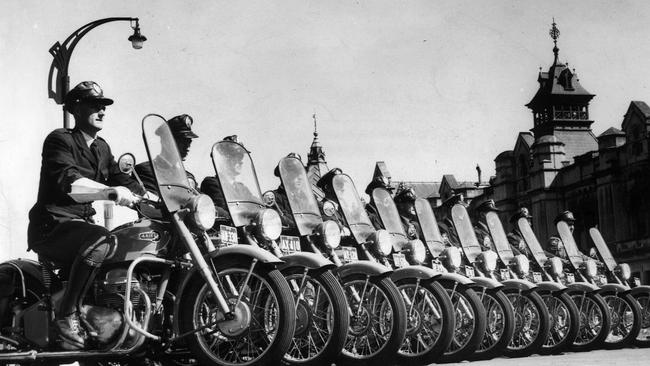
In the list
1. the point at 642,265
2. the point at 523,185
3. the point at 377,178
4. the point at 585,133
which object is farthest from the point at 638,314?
the point at 585,133

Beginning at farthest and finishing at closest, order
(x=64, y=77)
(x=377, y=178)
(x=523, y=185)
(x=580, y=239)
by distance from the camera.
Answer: (x=523, y=185) < (x=580, y=239) < (x=64, y=77) < (x=377, y=178)

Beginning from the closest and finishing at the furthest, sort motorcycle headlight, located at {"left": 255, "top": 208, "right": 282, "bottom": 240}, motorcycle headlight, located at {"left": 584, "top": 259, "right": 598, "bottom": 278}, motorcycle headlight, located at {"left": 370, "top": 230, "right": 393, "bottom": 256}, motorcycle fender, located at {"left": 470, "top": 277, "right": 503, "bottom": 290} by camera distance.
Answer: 1. motorcycle headlight, located at {"left": 255, "top": 208, "right": 282, "bottom": 240}
2. motorcycle headlight, located at {"left": 370, "top": 230, "right": 393, "bottom": 256}
3. motorcycle fender, located at {"left": 470, "top": 277, "right": 503, "bottom": 290}
4. motorcycle headlight, located at {"left": 584, "top": 259, "right": 598, "bottom": 278}

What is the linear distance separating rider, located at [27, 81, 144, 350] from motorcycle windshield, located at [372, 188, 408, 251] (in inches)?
153

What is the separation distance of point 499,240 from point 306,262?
674cm

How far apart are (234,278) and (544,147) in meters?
54.7

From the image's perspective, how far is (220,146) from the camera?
7.20 meters

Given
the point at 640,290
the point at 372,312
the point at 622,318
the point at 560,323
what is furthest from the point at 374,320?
the point at 640,290

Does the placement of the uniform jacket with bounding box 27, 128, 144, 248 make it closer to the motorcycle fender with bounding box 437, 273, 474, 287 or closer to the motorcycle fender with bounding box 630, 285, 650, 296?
the motorcycle fender with bounding box 437, 273, 474, 287

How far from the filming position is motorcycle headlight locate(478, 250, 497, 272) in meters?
11.2

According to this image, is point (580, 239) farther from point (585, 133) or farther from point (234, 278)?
point (234, 278)

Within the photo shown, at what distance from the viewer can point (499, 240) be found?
1286 centimetres

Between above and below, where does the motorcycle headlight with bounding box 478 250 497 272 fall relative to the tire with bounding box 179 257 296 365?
above

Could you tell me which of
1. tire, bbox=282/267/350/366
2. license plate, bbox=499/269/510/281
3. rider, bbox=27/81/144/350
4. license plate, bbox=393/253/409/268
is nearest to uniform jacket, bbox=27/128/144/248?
rider, bbox=27/81/144/350

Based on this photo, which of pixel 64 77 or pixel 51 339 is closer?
pixel 51 339
